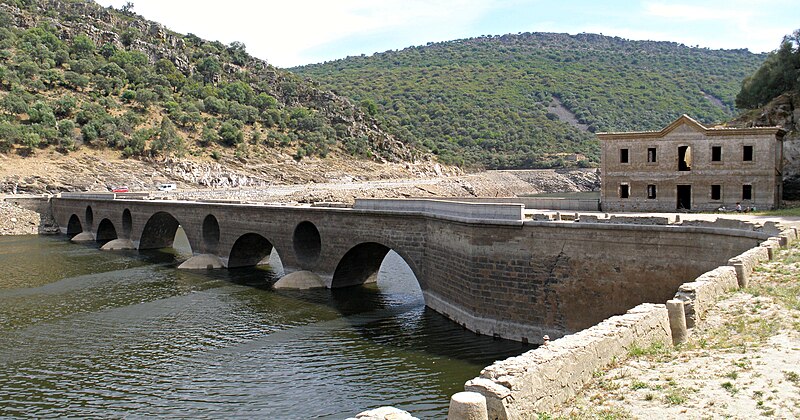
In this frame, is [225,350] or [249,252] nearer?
[225,350]

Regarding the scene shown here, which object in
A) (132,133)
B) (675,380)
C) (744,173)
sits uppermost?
(132,133)

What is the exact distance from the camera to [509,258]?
2003cm

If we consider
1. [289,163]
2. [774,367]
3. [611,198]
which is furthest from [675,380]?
[289,163]

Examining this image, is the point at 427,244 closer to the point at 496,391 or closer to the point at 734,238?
the point at 734,238

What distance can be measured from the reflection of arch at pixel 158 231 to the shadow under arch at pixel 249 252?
32.6ft

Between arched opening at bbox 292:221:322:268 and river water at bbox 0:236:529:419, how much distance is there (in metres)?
2.60

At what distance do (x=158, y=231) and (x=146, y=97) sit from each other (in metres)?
44.1

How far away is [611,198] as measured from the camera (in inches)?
1120

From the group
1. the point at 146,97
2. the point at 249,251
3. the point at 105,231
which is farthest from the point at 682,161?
the point at 146,97

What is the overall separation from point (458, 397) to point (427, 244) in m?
17.3

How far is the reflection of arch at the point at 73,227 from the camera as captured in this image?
55312mm

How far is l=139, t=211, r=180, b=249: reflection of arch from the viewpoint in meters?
43.8

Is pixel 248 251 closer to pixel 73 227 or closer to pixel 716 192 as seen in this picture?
pixel 716 192

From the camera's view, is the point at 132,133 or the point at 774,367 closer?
the point at 774,367
